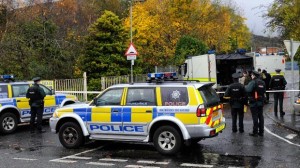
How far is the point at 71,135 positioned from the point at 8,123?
3.63 m

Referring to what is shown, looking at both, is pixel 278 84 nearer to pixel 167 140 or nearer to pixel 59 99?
pixel 167 140

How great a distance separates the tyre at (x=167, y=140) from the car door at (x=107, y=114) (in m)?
0.95

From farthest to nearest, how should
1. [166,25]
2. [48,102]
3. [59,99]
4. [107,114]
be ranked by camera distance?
1. [166,25]
2. [59,99]
3. [48,102]
4. [107,114]

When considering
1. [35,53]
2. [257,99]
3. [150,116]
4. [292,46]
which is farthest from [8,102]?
[35,53]

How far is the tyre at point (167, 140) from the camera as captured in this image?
8539mm

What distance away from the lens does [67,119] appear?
32.1 ft

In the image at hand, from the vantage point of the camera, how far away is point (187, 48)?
2892 centimetres

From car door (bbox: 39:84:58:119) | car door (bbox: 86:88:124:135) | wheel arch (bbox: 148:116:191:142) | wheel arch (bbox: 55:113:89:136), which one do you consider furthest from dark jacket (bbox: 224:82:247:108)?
car door (bbox: 39:84:58:119)

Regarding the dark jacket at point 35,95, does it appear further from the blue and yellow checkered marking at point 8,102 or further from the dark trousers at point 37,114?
the blue and yellow checkered marking at point 8,102

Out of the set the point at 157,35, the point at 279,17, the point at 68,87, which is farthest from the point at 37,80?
the point at 157,35

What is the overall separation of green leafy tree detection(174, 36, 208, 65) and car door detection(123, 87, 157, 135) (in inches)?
766

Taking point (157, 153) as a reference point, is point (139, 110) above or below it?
above

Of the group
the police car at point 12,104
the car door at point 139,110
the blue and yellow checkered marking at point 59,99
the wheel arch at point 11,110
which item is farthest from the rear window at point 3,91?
the car door at point 139,110

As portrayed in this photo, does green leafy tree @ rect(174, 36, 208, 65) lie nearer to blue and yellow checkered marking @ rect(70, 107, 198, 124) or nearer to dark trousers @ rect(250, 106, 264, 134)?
dark trousers @ rect(250, 106, 264, 134)
